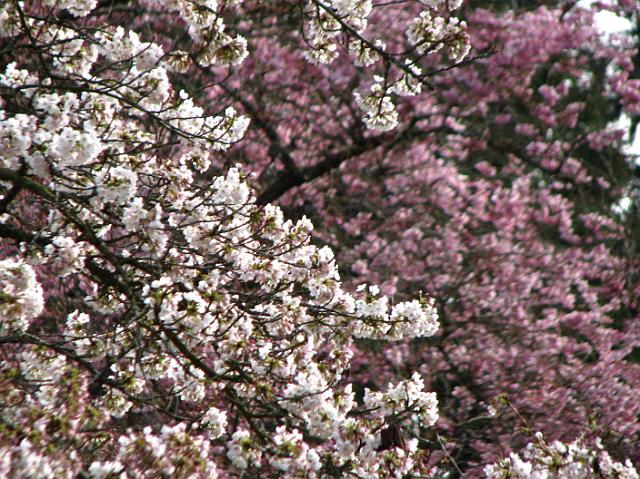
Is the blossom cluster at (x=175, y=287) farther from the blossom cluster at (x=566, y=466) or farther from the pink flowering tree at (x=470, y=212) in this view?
the pink flowering tree at (x=470, y=212)

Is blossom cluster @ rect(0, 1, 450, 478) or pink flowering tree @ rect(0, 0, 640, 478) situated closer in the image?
blossom cluster @ rect(0, 1, 450, 478)

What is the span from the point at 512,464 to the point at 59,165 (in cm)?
278

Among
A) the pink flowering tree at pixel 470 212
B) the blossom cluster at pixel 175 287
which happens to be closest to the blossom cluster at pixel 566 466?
the blossom cluster at pixel 175 287

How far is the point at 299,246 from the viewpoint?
4.56m

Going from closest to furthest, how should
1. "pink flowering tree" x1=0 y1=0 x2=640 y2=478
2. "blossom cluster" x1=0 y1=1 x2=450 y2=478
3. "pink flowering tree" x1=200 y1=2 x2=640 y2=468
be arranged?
"blossom cluster" x1=0 y1=1 x2=450 y2=478 → "pink flowering tree" x1=0 y1=0 x2=640 y2=478 → "pink flowering tree" x1=200 y1=2 x2=640 y2=468

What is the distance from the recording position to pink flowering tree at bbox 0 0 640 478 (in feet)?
12.6

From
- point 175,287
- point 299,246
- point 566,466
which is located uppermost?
point 299,246

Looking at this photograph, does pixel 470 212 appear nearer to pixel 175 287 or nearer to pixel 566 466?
pixel 566 466

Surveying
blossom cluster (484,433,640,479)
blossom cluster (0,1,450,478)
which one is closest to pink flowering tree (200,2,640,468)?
blossom cluster (0,1,450,478)

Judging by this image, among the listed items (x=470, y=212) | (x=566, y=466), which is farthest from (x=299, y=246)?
(x=470, y=212)

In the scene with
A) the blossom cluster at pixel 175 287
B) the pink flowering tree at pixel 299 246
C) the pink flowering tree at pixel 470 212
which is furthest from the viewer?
the pink flowering tree at pixel 470 212

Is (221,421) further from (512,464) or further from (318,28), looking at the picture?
(318,28)

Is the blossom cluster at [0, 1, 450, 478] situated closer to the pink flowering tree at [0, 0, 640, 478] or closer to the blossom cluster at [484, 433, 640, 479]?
the pink flowering tree at [0, 0, 640, 478]

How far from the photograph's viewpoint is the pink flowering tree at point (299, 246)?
384 centimetres
